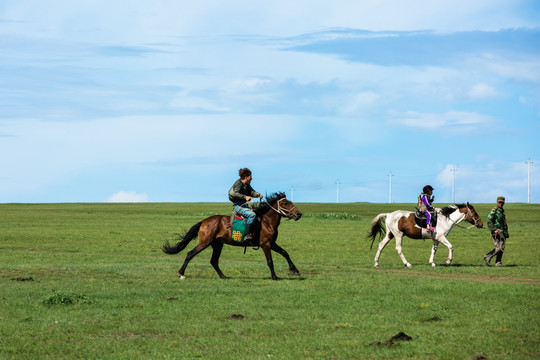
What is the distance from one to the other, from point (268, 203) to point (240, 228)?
1.09 metres

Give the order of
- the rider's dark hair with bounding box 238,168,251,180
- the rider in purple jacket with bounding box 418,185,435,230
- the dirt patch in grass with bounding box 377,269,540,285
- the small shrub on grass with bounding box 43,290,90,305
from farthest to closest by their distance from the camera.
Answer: the rider in purple jacket with bounding box 418,185,435,230
the dirt patch in grass with bounding box 377,269,540,285
the rider's dark hair with bounding box 238,168,251,180
the small shrub on grass with bounding box 43,290,90,305

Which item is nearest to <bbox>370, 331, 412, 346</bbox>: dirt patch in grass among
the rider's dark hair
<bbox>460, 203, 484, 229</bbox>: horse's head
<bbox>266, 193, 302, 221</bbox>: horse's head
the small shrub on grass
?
the small shrub on grass

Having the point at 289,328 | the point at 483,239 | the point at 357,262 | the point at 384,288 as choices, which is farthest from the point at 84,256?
the point at 483,239

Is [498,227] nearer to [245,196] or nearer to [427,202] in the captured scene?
[427,202]

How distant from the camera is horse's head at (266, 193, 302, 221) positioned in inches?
781

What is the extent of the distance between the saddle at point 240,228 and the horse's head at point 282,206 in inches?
25.4

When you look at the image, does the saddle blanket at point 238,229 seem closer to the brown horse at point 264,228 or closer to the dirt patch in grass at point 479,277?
the brown horse at point 264,228

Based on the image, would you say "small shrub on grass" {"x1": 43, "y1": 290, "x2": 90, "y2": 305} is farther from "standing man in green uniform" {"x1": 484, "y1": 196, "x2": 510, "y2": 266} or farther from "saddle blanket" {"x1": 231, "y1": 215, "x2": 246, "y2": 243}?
"standing man in green uniform" {"x1": 484, "y1": 196, "x2": 510, "y2": 266}

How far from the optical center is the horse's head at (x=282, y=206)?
19.8 m

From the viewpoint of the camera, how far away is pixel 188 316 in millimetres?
13977

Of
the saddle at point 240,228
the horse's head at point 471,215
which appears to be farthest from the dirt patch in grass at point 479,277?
the saddle at point 240,228

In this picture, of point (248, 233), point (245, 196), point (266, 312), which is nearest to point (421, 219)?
point (248, 233)

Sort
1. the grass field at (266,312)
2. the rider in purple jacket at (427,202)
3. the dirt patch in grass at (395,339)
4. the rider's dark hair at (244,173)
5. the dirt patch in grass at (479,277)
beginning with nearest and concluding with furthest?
the grass field at (266,312) < the dirt patch in grass at (395,339) < the rider's dark hair at (244,173) < the dirt patch in grass at (479,277) < the rider in purple jacket at (427,202)

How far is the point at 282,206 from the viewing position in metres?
20.1
